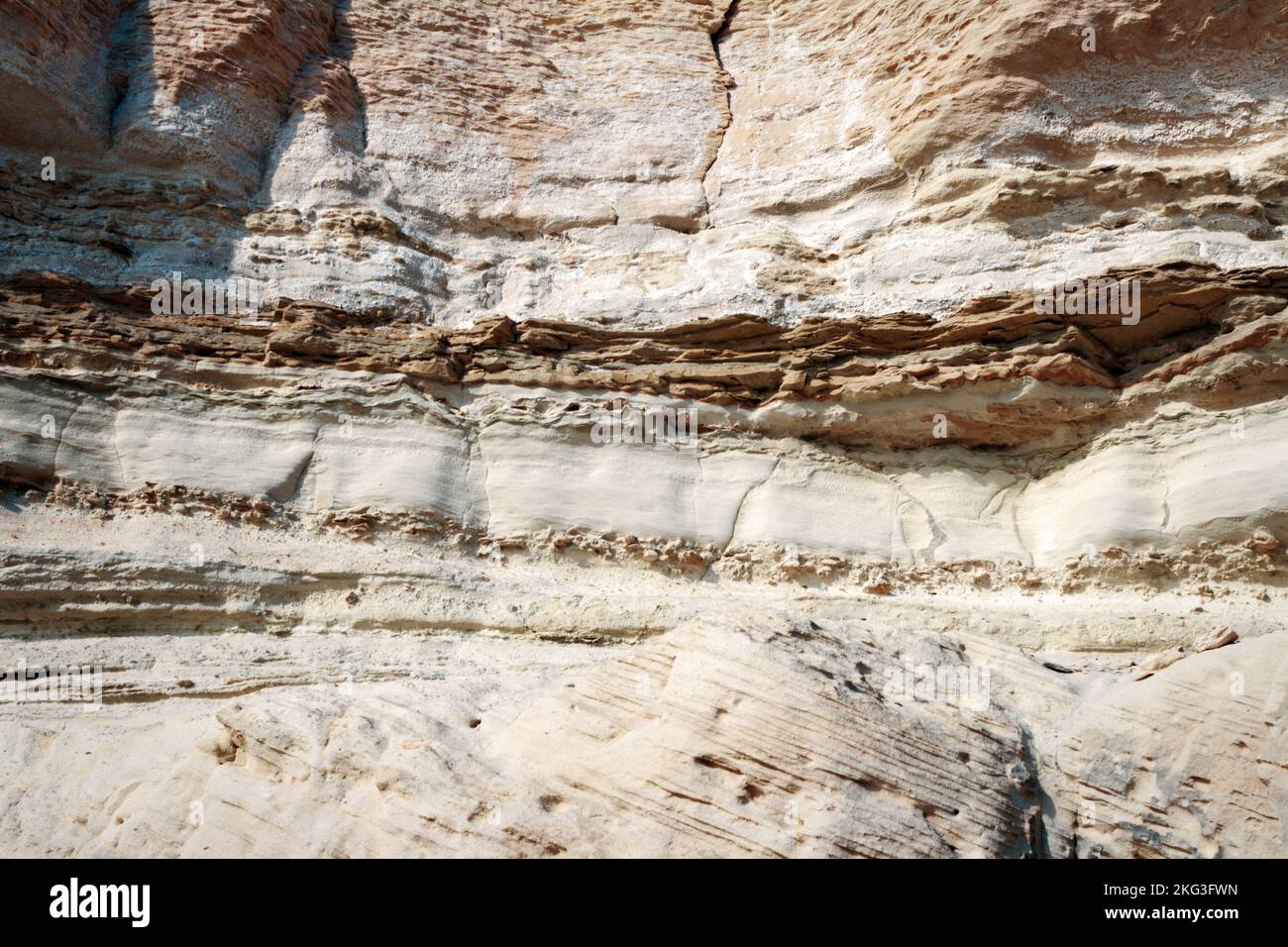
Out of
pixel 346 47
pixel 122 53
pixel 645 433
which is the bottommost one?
pixel 645 433

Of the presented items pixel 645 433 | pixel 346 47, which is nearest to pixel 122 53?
pixel 346 47

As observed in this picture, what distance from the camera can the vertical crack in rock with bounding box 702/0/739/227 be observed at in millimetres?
12572

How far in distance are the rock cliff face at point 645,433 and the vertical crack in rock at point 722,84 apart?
0.08 metres

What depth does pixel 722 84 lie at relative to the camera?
13.9m

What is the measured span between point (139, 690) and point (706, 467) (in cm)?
471

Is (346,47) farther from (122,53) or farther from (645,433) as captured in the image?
(645,433)

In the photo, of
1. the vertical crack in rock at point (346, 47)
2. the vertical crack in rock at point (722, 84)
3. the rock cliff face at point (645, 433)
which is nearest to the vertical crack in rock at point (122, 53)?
the rock cliff face at point (645, 433)

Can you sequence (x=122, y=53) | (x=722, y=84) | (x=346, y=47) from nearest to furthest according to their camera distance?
(x=122, y=53), (x=346, y=47), (x=722, y=84)

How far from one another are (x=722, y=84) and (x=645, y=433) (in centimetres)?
595

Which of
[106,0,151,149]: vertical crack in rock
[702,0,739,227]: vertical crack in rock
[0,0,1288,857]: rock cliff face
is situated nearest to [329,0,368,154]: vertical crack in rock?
[0,0,1288,857]: rock cliff face

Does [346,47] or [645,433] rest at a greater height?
[346,47]

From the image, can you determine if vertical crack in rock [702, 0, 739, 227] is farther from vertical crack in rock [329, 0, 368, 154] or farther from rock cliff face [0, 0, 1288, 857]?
vertical crack in rock [329, 0, 368, 154]

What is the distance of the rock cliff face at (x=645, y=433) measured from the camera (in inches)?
234

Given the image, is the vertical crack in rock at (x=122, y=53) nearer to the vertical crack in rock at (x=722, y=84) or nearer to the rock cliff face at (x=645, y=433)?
the rock cliff face at (x=645, y=433)
